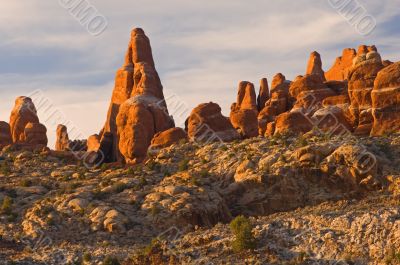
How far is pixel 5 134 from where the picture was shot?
86.9 m

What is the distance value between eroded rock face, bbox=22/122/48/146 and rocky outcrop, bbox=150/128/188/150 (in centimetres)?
2079

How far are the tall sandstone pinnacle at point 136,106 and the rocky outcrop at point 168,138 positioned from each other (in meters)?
3.30

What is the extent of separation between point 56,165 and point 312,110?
27.2m

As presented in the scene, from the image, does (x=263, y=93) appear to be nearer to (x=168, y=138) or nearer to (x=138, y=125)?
(x=138, y=125)

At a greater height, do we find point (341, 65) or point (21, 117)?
point (341, 65)

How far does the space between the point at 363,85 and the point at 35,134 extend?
4162 cm

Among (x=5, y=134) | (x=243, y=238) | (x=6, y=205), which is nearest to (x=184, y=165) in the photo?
(x=6, y=205)

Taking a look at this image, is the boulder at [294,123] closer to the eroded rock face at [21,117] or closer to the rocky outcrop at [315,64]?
the eroded rock face at [21,117]

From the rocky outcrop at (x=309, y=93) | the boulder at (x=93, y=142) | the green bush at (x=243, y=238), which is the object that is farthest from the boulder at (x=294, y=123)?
the boulder at (x=93, y=142)

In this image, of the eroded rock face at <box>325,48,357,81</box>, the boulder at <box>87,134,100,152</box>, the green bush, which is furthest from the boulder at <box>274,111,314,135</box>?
the eroded rock face at <box>325,48,357,81</box>

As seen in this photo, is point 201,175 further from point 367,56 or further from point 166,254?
point 367,56

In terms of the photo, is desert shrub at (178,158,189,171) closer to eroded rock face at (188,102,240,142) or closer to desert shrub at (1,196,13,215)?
eroded rock face at (188,102,240,142)

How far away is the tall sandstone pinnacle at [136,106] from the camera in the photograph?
72062 millimetres

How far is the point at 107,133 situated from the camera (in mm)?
82688
